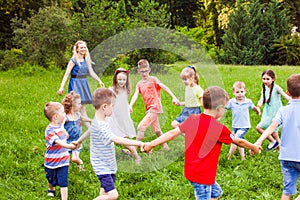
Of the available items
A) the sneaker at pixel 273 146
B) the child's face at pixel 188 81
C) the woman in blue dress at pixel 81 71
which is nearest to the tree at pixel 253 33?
the sneaker at pixel 273 146

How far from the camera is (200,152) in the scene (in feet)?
12.7

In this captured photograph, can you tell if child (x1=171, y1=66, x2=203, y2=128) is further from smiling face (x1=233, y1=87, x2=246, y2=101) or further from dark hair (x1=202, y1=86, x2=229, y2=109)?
dark hair (x1=202, y1=86, x2=229, y2=109)

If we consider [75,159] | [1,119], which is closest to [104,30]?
[1,119]

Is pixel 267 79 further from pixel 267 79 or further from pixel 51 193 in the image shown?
pixel 51 193

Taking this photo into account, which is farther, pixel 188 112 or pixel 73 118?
pixel 188 112

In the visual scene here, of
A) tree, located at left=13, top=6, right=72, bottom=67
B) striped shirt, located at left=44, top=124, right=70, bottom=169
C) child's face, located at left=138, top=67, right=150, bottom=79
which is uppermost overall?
tree, located at left=13, top=6, right=72, bottom=67

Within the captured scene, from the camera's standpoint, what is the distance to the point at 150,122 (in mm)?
6312

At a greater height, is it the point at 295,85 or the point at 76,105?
the point at 295,85

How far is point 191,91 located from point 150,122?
0.74 m

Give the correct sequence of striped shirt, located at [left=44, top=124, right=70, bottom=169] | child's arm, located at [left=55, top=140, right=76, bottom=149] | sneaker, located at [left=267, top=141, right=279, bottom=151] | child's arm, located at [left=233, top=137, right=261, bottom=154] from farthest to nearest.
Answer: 1. sneaker, located at [left=267, top=141, right=279, bottom=151]
2. striped shirt, located at [left=44, top=124, right=70, bottom=169]
3. child's arm, located at [left=55, top=140, right=76, bottom=149]
4. child's arm, located at [left=233, top=137, right=261, bottom=154]

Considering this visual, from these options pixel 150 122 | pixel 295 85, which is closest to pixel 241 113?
pixel 150 122

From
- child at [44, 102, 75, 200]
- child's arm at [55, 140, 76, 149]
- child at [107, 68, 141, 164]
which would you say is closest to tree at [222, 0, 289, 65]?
child at [107, 68, 141, 164]

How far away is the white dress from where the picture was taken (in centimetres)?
584

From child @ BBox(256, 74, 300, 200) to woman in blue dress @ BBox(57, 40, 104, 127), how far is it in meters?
2.99
